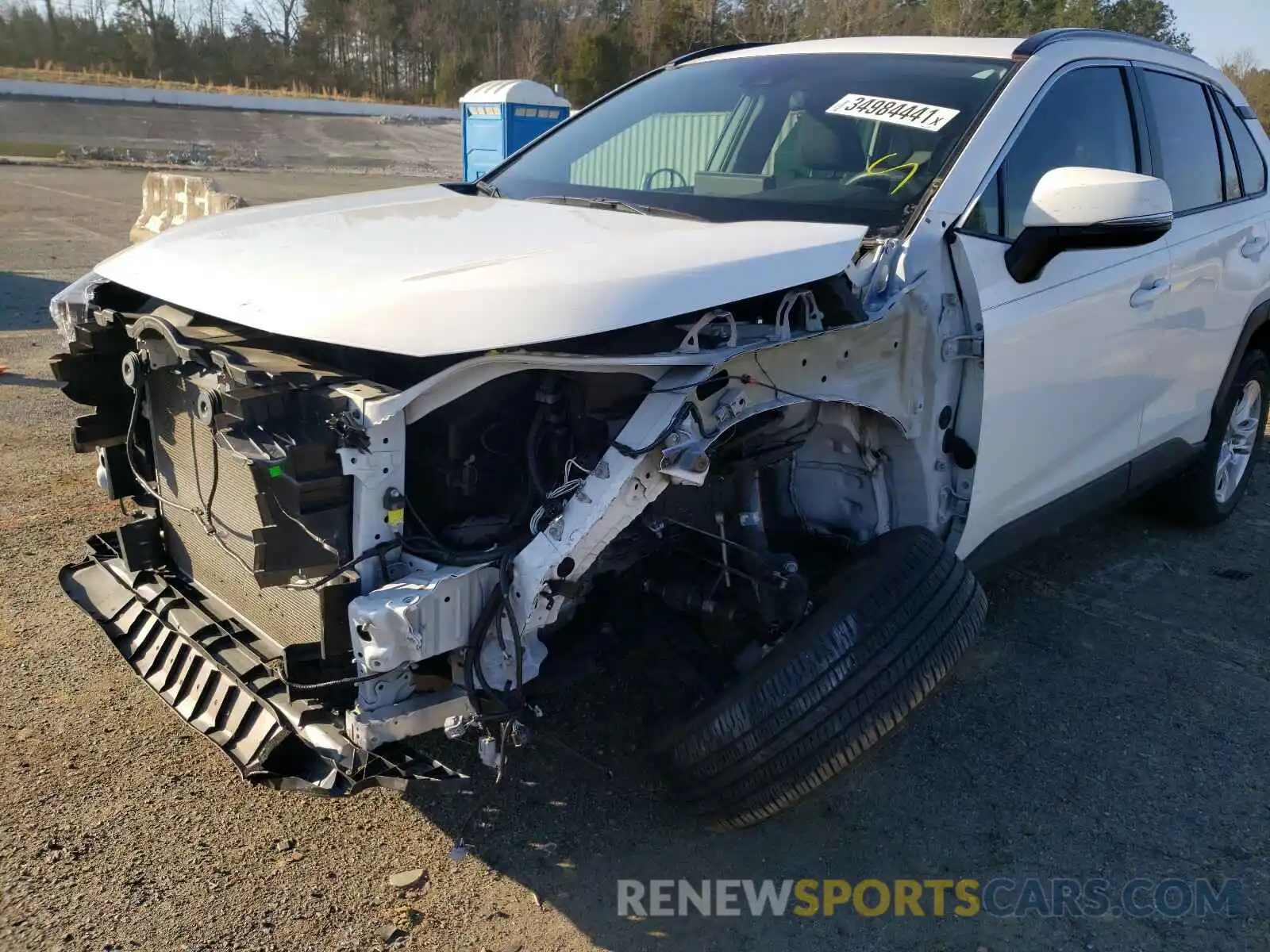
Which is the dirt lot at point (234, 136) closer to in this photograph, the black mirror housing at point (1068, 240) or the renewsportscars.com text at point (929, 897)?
the black mirror housing at point (1068, 240)

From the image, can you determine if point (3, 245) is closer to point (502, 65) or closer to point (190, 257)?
point (190, 257)

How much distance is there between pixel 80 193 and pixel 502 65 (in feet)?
132

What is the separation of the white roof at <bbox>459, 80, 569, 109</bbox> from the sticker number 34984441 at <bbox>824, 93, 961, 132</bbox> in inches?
411

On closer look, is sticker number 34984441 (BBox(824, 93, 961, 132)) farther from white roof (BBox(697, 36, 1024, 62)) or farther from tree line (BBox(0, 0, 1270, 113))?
tree line (BBox(0, 0, 1270, 113))

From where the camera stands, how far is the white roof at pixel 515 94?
13.3 metres

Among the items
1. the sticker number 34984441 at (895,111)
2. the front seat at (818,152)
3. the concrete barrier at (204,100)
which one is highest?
A: the concrete barrier at (204,100)

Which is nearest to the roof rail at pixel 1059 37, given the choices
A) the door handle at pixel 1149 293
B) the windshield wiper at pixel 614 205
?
the door handle at pixel 1149 293

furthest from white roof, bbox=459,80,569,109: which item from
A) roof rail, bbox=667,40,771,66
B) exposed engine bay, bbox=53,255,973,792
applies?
exposed engine bay, bbox=53,255,973,792

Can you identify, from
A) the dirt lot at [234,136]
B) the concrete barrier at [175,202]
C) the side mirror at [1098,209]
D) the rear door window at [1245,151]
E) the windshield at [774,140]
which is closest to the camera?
the side mirror at [1098,209]

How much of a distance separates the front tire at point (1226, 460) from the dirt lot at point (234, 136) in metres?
24.3

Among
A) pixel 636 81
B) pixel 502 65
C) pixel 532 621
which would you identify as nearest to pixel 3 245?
pixel 636 81

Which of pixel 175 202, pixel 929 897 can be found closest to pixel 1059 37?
pixel 929 897

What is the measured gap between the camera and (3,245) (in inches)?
504

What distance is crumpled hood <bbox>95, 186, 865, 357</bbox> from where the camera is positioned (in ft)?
7.07
